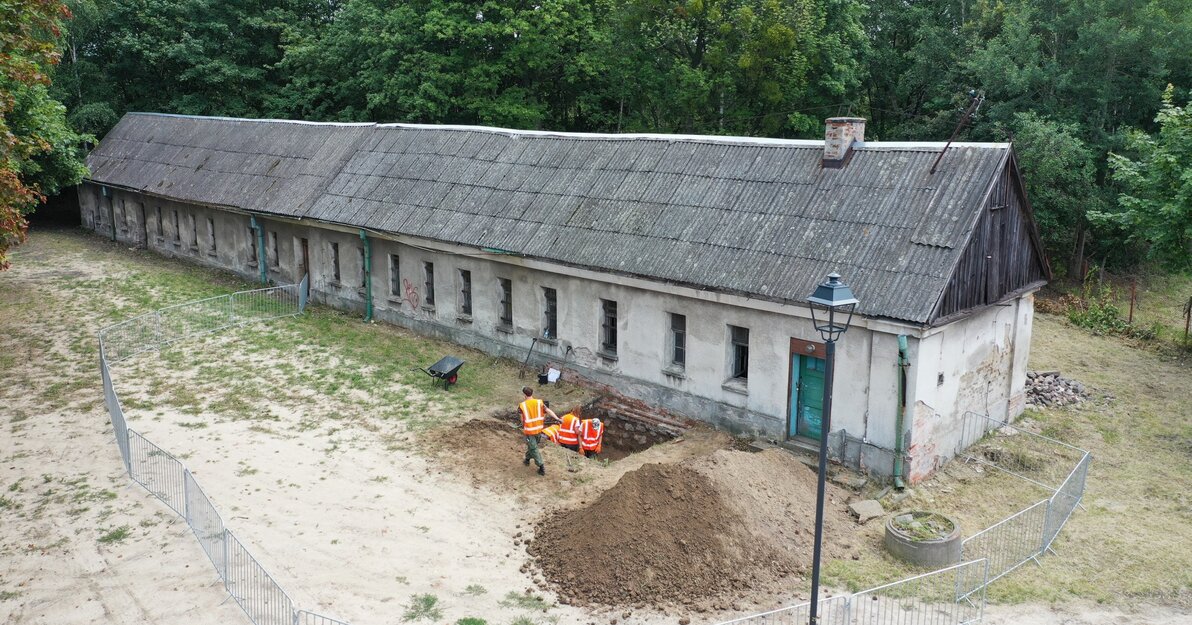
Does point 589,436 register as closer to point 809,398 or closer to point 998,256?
point 809,398

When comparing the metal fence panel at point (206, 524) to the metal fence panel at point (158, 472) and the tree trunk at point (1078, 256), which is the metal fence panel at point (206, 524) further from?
the tree trunk at point (1078, 256)

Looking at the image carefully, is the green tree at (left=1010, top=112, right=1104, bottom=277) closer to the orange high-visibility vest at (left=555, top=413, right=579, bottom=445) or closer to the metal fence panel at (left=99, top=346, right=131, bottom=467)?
the orange high-visibility vest at (left=555, top=413, right=579, bottom=445)

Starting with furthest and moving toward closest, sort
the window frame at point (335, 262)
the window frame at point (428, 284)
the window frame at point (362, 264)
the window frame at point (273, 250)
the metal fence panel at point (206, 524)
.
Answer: the window frame at point (273, 250)
the window frame at point (335, 262)
the window frame at point (362, 264)
the window frame at point (428, 284)
the metal fence panel at point (206, 524)

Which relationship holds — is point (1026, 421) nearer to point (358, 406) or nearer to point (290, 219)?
point (358, 406)

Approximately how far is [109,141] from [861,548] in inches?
1617

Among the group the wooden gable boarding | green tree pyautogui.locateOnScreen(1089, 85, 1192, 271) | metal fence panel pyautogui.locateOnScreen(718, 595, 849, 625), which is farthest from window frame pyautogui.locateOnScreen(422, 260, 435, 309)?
green tree pyautogui.locateOnScreen(1089, 85, 1192, 271)

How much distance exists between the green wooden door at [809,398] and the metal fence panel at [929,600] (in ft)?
15.9

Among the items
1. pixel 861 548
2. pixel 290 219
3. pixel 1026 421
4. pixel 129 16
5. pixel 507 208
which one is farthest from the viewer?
pixel 129 16

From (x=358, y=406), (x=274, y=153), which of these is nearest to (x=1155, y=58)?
(x=358, y=406)

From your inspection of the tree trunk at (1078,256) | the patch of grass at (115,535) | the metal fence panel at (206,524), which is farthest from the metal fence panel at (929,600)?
the tree trunk at (1078,256)

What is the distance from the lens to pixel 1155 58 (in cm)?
3203

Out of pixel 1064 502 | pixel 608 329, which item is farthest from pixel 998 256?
pixel 608 329

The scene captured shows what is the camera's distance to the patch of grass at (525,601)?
519 inches

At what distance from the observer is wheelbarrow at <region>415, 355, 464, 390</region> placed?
2220 centimetres
